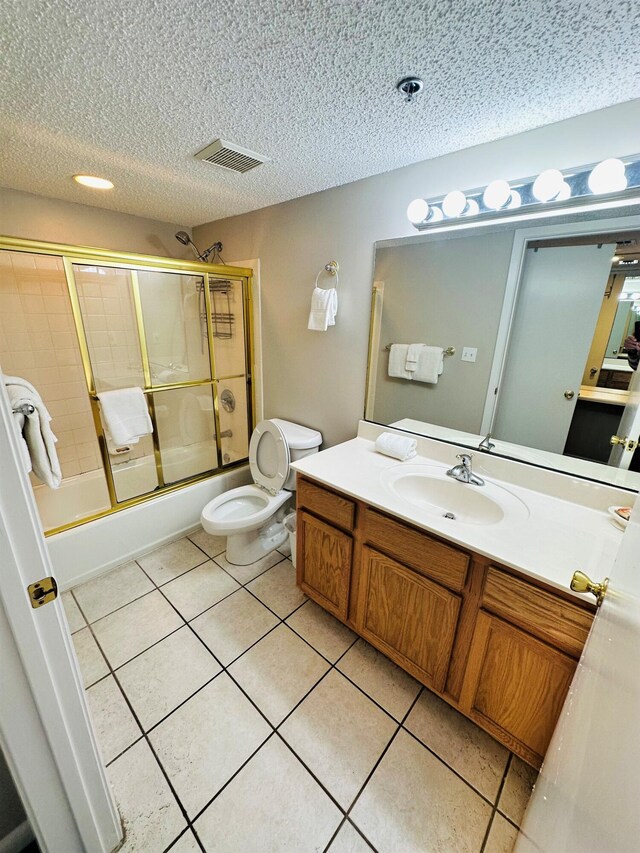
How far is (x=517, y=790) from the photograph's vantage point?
1.10 meters

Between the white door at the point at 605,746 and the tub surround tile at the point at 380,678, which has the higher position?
the white door at the point at 605,746

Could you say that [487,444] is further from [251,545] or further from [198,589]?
[198,589]

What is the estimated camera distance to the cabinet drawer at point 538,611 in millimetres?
905

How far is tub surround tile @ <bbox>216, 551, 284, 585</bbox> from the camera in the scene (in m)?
1.96

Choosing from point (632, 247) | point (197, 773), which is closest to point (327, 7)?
point (632, 247)

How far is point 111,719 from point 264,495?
46.5 inches

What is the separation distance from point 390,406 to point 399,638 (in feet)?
3.51

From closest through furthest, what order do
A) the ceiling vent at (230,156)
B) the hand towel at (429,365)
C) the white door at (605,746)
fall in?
the white door at (605,746) → the ceiling vent at (230,156) → the hand towel at (429,365)

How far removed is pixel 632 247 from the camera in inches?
43.2

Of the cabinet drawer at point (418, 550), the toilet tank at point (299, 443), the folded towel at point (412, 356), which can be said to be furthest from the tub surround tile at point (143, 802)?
the folded towel at point (412, 356)

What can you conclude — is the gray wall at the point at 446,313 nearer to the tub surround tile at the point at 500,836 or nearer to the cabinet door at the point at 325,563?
the cabinet door at the point at 325,563

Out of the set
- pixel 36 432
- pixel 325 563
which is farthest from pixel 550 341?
pixel 36 432

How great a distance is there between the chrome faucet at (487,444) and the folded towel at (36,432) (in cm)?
179

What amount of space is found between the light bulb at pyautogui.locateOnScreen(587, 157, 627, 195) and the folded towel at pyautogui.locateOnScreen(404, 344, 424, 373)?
78 cm
